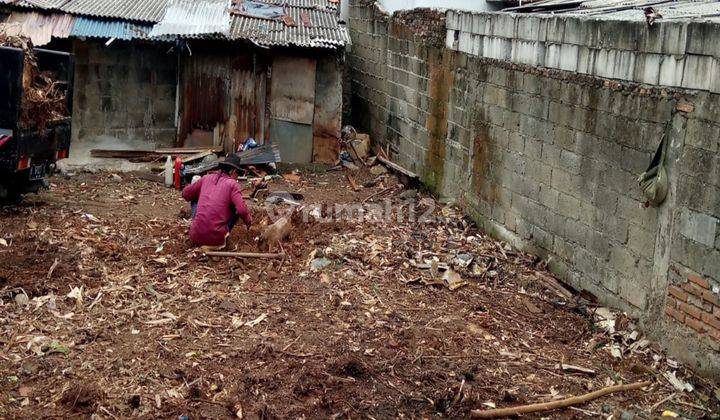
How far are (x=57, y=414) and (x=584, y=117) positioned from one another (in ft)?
19.9

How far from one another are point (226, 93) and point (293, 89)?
4.37 ft

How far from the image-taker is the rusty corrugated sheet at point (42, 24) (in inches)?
598

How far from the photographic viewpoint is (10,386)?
6.79 metres

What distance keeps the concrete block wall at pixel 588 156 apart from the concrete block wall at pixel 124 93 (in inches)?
229

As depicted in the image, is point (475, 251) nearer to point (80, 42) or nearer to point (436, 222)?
point (436, 222)

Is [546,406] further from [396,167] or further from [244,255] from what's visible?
[396,167]

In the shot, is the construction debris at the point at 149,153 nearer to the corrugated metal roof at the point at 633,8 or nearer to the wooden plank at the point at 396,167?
the wooden plank at the point at 396,167

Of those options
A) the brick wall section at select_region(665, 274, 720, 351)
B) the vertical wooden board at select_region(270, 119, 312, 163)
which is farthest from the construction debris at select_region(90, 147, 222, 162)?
the brick wall section at select_region(665, 274, 720, 351)

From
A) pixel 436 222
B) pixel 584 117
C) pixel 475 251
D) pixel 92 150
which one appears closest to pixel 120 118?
pixel 92 150

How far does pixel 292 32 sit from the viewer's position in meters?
15.9

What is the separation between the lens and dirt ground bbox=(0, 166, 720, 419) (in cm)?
680

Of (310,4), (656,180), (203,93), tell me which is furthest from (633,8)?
(203,93)

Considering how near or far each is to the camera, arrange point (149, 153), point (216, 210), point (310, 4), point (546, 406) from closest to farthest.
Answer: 1. point (546, 406)
2. point (216, 210)
3. point (149, 153)
4. point (310, 4)

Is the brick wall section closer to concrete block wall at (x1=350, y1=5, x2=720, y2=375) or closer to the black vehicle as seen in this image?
concrete block wall at (x1=350, y1=5, x2=720, y2=375)
